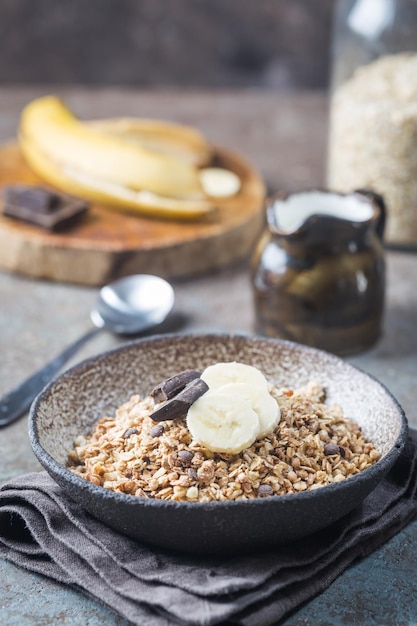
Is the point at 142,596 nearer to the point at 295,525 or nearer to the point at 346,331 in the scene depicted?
the point at 295,525

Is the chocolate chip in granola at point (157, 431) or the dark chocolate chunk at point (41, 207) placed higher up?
the chocolate chip in granola at point (157, 431)

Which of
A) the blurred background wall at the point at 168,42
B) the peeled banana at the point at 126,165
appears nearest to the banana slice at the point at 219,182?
the peeled banana at the point at 126,165

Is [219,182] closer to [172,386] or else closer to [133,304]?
[133,304]

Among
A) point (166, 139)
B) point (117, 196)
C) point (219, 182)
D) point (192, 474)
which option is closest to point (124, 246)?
point (117, 196)

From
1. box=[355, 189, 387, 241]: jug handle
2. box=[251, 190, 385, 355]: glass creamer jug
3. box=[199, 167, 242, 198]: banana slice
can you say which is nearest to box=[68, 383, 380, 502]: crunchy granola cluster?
Result: box=[251, 190, 385, 355]: glass creamer jug

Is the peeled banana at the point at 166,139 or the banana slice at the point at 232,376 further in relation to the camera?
the peeled banana at the point at 166,139

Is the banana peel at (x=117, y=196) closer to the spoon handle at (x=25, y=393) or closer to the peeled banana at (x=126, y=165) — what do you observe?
the peeled banana at (x=126, y=165)
